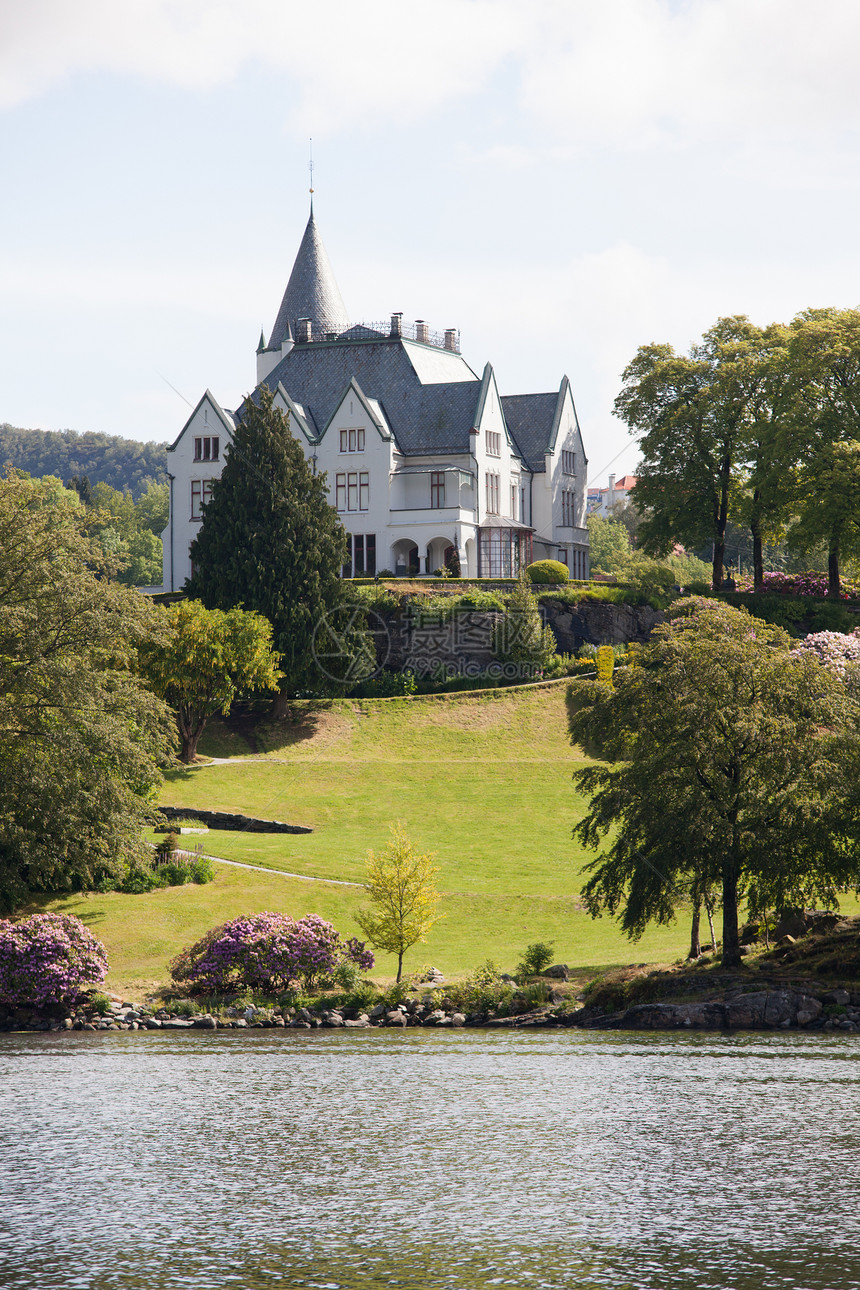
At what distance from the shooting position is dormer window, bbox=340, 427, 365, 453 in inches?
3332

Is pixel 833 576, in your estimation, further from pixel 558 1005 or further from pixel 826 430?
pixel 558 1005

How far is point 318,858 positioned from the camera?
46625 millimetres

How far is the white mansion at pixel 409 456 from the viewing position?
8381 centimetres

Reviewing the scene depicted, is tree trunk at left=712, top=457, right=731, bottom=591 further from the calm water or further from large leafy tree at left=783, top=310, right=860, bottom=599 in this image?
the calm water

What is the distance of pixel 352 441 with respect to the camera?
279ft

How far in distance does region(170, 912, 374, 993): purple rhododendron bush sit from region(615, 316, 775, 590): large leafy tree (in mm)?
51204

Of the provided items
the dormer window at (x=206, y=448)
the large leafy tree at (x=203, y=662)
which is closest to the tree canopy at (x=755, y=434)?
the dormer window at (x=206, y=448)

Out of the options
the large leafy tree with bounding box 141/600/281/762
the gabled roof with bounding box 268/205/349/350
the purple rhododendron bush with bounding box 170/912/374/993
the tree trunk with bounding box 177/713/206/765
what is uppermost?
the gabled roof with bounding box 268/205/349/350

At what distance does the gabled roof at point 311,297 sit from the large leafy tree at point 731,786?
68.8 meters

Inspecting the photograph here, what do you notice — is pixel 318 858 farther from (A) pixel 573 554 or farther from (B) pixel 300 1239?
(A) pixel 573 554

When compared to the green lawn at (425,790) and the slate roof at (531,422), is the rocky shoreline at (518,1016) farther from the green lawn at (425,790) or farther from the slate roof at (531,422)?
the slate roof at (531,422)

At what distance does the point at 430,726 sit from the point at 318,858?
19.8 m

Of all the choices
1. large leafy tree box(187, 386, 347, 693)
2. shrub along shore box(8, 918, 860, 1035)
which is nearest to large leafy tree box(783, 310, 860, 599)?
large leafy tree box(187, 386, 347, 693)

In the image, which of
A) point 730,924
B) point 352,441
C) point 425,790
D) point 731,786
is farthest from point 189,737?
point 731,786
